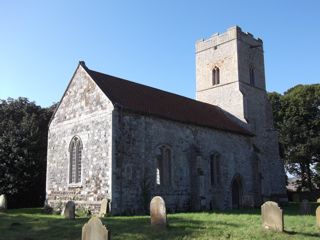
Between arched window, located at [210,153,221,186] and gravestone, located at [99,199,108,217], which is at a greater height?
arched window, located at [210,153,221,186]

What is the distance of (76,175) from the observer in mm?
22391

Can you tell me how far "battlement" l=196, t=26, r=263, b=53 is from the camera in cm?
3325

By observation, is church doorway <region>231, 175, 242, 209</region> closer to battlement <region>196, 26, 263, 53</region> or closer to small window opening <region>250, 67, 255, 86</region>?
small window opening <region>250, 67, 255, 86</region>

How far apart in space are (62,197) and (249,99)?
17.9 m

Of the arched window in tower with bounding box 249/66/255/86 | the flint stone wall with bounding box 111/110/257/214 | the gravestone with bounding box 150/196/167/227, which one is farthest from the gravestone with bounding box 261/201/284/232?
the arched window in tower with bounding box 249/66/255/86

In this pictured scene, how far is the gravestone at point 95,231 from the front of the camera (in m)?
8.79

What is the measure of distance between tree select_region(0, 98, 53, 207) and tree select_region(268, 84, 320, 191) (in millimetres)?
26630

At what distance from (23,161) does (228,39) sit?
1952 centimetres

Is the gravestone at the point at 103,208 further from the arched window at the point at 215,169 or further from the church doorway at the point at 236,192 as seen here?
the church doorway at the point at 236,192

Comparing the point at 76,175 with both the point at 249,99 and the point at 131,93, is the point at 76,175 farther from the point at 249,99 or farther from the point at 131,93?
the point at 249,99

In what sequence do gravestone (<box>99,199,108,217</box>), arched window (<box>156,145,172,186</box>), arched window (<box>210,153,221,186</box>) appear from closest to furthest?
1. gravestone (<box>99,199,108,217</box>)
2. arched window (<box>156,145,172,186</box>)
3. arched window (<box>210,153,221,186</box>)

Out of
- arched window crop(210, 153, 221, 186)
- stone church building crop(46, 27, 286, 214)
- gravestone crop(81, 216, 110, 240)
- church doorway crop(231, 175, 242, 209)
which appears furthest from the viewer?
church doorway crop(231, 175, 242, 209)

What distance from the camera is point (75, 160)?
22.6m

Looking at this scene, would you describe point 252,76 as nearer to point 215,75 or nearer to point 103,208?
point 215,75
